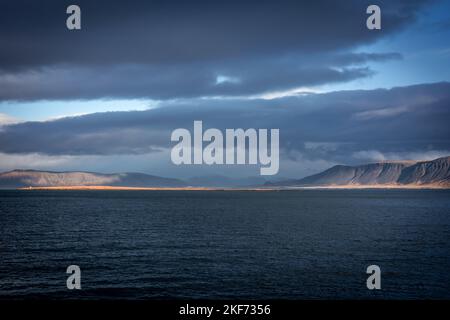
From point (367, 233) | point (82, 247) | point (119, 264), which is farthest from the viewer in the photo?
point (367, 233)

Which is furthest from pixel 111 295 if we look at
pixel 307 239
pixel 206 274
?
pixel 307 239

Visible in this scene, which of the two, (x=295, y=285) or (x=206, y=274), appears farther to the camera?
(x=206, y=274)

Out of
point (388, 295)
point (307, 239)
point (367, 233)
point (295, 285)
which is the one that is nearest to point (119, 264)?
point (295, 285)

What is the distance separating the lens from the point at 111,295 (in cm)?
4634

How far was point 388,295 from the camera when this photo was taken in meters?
47.3

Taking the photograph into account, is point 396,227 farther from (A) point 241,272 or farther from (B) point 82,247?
(B) point 82,247

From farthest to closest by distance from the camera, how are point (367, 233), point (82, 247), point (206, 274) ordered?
point (367, 233), point (82, 247), point (206, 274)

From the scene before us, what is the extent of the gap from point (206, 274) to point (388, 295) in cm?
2266

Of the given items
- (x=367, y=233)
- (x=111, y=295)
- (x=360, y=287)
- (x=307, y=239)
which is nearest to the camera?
(x=111, y=295)

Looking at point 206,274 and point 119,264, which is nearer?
point 206,274
